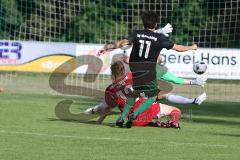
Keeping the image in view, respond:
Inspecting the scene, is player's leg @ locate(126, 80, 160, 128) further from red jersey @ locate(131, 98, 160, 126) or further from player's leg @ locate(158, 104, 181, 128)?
player's leg @ locate(158, 104, 181, 128)

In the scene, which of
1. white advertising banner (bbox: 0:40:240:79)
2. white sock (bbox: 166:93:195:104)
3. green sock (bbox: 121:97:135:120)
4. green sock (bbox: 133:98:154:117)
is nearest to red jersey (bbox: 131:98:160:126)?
green sock (bbox: 133:98:154:117)

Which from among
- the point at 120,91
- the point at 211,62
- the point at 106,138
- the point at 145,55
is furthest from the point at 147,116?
the point at 211,62

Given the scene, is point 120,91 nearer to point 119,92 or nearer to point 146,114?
point 119,92

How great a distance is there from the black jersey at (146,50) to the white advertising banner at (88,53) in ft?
29.3

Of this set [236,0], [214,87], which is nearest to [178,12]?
[236,0]

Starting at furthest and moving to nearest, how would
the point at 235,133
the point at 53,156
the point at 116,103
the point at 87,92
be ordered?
the point at 87,92 < the point at 116,103 < the point at 235,133 < the point at 53,156

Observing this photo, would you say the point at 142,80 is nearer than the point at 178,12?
Yes

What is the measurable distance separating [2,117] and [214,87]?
39.7 ft

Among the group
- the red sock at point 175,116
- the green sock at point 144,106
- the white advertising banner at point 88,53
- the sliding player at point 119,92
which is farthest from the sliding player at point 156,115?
the white advertising banner at point 88,53

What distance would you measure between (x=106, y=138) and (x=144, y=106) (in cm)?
217

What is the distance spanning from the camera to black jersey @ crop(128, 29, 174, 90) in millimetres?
14492

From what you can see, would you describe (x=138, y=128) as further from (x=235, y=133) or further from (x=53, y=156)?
(x=53, y=156)

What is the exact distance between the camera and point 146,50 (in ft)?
47.5

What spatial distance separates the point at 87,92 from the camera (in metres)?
23.8
